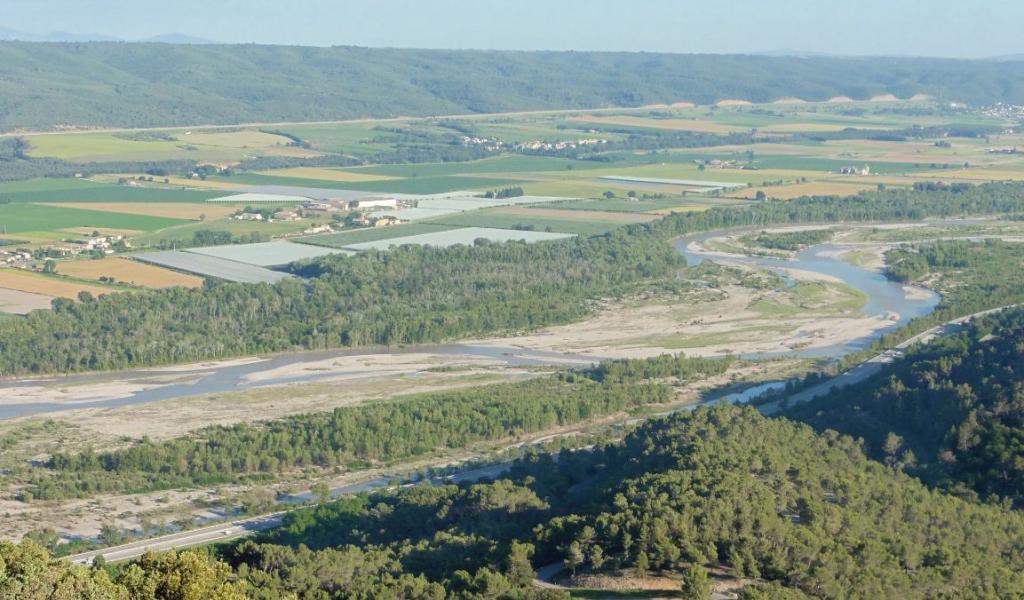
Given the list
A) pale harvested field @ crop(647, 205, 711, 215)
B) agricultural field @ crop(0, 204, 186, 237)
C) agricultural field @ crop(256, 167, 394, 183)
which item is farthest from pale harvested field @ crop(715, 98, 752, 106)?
agricultural field @ crop(0, 204, 186, 237)

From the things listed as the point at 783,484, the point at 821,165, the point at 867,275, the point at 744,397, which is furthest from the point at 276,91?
the point at 783,484

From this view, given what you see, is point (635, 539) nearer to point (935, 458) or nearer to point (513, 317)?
point (935, 458)

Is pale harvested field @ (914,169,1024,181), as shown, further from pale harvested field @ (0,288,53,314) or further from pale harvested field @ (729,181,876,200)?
pale harvested field @ (0,288,53,314)

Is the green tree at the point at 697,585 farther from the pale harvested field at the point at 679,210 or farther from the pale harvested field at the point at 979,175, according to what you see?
the pale harvested field at the point at 979,175

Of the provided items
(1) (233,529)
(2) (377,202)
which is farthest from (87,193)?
(1) (233,529)

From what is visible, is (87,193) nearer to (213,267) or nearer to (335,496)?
(213,267)

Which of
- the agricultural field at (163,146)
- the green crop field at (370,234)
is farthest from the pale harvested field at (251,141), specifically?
the green crop field at (370,234)
